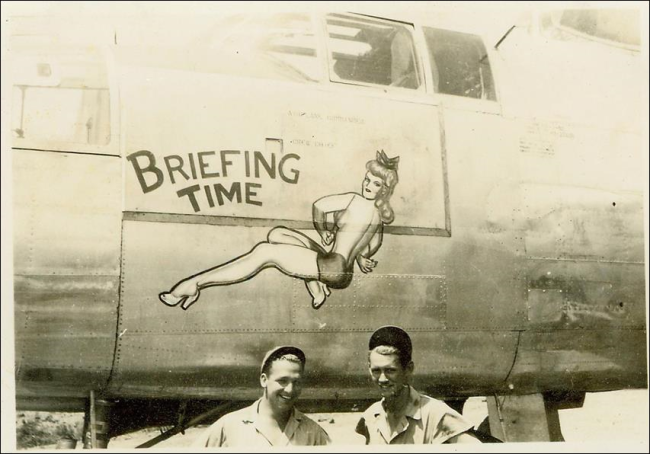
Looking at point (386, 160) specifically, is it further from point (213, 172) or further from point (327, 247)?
point (213, 172)

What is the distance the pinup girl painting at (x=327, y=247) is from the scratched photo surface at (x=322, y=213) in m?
0.01

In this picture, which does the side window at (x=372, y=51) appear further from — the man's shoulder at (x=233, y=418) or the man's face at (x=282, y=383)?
the man's shoulder at (x=233, y=418)

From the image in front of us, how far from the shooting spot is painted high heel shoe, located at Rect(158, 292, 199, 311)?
3.67 metres

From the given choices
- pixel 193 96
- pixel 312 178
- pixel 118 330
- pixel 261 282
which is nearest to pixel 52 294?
pixel 118 330

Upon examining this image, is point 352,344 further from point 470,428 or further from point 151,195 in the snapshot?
point 151,195

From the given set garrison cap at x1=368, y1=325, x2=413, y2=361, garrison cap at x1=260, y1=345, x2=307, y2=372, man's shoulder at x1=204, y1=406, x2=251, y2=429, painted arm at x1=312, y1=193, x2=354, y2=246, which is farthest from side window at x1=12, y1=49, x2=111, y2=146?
garrison cap at x1=368, y1=325, x2=413, y2=361

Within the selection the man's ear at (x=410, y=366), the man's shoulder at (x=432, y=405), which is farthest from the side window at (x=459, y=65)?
the man's shoulder at (x=432, y=405)

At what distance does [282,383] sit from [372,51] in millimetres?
2501

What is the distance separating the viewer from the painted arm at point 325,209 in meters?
3.97

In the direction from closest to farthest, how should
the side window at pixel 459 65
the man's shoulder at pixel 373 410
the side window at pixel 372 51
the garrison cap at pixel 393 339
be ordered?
1. the garrison cap at pixel 393 339
2. the man's shoulder at pixel 373 410
3. the side window at pixel 372 51
4. the side window at pixel 459 65

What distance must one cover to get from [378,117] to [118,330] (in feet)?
7.25

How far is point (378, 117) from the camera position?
13.7 feet

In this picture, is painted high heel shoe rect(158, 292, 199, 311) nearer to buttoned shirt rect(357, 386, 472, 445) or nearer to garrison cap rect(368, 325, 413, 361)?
garrison cap rect(368, 325, 413, 361)

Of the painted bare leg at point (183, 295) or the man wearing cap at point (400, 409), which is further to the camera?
the man wearing cap at point (400, 409)
